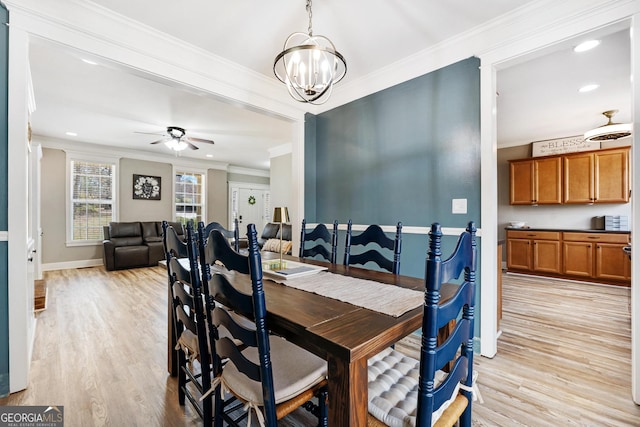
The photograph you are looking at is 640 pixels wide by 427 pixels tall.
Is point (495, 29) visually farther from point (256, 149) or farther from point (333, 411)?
point (256, 149)

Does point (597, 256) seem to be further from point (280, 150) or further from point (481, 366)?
point (280, 150)

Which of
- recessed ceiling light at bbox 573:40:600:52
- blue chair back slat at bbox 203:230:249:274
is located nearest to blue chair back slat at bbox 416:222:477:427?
blue chair back slat at bbox 203:230:249:274

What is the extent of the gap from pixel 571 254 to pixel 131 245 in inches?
340

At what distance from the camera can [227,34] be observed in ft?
8.04

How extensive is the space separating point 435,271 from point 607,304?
4.58 metres

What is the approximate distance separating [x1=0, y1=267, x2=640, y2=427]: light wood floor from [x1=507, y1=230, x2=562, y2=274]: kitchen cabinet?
1250 millimetres

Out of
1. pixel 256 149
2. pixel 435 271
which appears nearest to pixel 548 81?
pixel 435 271

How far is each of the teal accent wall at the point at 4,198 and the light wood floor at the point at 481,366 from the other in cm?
28

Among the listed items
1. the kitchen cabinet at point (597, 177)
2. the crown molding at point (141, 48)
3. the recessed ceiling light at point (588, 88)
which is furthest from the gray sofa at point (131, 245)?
the kitchen cabinet at point (597, 177)

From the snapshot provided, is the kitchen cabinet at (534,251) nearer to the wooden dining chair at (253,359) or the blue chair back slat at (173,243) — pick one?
the wooden dining chair at (253,359)

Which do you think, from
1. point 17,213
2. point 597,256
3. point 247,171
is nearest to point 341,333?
point 17,213

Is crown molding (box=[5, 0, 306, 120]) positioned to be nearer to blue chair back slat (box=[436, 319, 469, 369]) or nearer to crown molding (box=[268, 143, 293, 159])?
blue chair back slat (box=[436, 319, 469, 369])

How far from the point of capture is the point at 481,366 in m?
2.19

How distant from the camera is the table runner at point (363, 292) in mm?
1185
